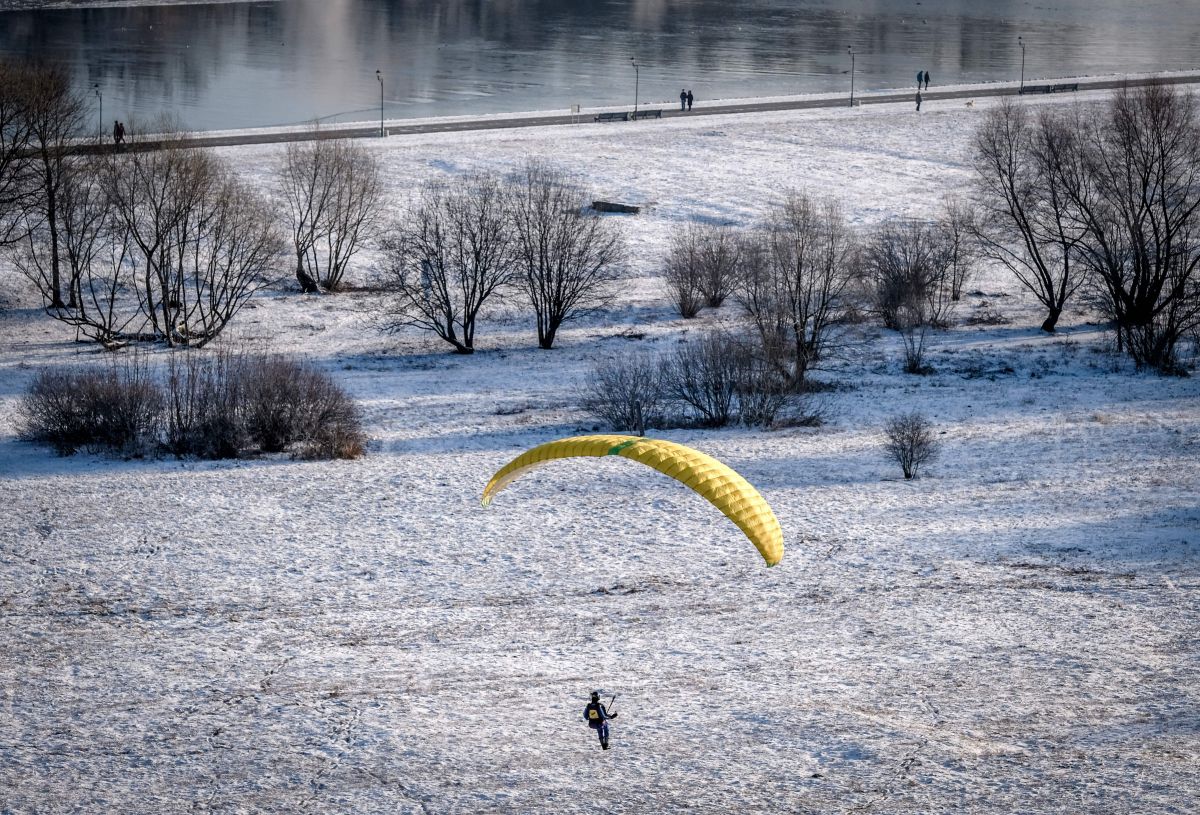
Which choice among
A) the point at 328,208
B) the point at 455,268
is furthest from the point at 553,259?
the point at 328,208

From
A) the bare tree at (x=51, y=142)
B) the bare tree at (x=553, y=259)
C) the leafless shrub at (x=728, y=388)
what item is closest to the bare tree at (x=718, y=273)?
the bare tree at (x=553, y=259)

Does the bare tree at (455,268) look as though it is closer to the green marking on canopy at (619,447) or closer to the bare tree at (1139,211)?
the bare tree at (1139,211)

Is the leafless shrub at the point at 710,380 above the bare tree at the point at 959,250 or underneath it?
underneath

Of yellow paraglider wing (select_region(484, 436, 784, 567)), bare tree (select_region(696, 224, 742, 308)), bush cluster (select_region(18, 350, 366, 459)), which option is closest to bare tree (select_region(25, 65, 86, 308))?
bush cluster (select_region(18, 350, 366, 459))

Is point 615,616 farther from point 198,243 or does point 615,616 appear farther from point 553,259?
point 198,243

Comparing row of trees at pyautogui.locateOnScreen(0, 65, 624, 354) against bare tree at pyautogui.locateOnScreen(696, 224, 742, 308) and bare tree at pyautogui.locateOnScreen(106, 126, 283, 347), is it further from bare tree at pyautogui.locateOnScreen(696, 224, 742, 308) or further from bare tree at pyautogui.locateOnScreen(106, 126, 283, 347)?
bare tree at pyautogui.locateOnScreen(696, 224, 742, 308)
